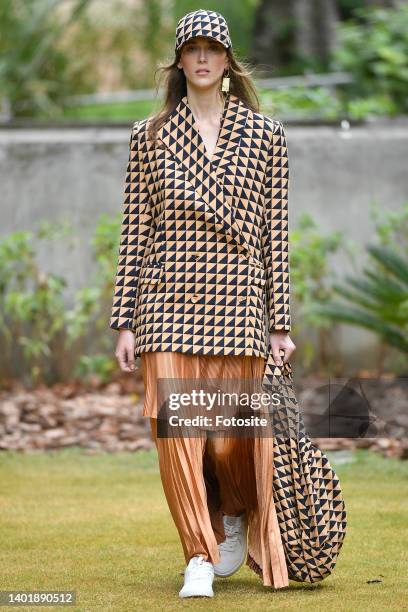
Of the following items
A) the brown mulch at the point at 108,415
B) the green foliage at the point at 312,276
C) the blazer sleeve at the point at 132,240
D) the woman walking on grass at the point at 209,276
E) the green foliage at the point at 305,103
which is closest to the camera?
the woman walking on grass at the point at 209,276

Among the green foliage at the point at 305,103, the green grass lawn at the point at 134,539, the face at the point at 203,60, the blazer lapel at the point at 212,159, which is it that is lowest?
the green grass lawn at the point at 134,539

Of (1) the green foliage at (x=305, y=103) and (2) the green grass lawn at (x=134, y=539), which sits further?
(1) the green foliage at (x=305, y=103)

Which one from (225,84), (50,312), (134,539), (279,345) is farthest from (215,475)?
(50,312)

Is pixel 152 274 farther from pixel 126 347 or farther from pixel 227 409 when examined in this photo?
pixel 227 409

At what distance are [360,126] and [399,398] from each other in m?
2.28

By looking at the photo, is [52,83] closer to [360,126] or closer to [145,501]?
[360,126]

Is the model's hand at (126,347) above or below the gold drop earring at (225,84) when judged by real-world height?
below

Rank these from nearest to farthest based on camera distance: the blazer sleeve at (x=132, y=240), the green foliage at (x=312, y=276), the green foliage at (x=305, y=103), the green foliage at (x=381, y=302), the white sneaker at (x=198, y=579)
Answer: the white sneaker at (x=198, y=579) < the blazer sleeve at (x=132, y=240) < the green foliage at (x=381, y=302) < the green foliage at (x=312, y=276) < the green foliage at (x=305, y=103)

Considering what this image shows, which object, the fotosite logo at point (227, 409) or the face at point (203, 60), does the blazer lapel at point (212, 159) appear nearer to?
the face at point (203, 60)

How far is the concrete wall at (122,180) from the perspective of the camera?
9977mm

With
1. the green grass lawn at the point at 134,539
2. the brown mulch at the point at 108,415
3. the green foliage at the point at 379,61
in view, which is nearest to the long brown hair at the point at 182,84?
the green grass lawn at the point at 134,539

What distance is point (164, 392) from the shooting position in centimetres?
447

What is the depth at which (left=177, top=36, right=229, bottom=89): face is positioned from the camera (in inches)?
180

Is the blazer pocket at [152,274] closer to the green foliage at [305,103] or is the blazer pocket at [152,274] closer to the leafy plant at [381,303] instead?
the leafy plant at [381,303]
